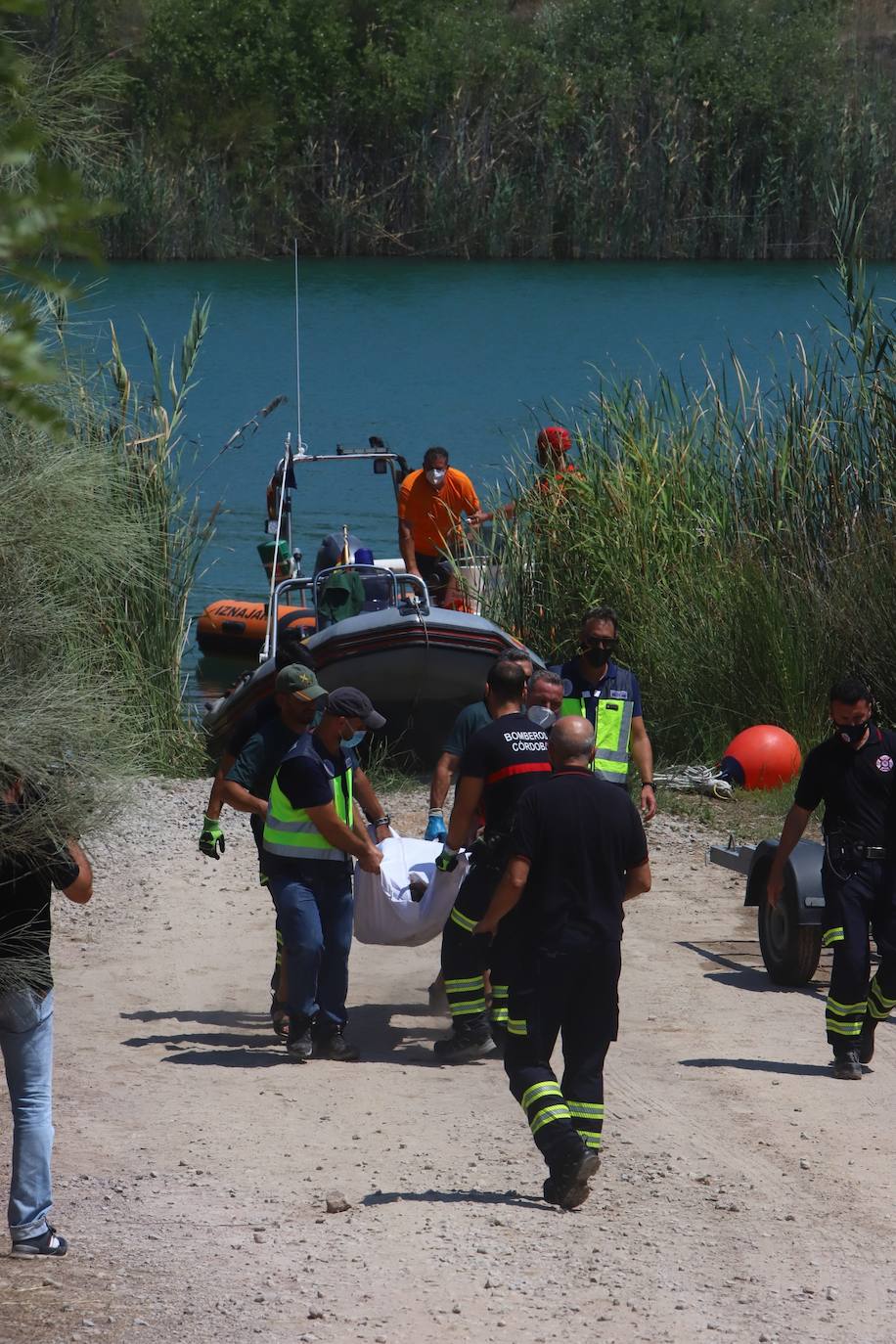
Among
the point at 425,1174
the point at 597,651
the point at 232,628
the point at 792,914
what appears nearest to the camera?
the point at 425,1174

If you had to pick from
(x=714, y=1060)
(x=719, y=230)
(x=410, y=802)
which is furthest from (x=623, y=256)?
(x=714, y=1060)

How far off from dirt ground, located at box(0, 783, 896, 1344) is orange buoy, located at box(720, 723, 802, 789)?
260cm

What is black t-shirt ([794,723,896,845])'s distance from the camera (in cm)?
678

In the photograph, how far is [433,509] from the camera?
13.6 metres

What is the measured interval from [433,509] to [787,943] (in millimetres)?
6387

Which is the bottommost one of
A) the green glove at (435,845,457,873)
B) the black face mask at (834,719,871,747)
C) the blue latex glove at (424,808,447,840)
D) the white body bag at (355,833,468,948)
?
the white body bag at (355,833,468,948)

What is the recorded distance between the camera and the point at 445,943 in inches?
274

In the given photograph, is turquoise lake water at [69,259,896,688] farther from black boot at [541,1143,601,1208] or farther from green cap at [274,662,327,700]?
black boot at [541,1143,601,1208]

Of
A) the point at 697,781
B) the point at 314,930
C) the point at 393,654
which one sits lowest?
the point at 697,781

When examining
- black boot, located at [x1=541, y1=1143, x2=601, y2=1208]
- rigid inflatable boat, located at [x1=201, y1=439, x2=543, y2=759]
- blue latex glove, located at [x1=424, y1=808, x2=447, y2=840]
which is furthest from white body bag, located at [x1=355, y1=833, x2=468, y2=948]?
rigid inflatable boat, located at [x1=201, y1=439, x2=543, y2=759]

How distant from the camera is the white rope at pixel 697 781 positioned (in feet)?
37.0

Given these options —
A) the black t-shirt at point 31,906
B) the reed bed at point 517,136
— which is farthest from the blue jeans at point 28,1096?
the reed bed at point 517,136

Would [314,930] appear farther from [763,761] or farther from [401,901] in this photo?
[763,761]

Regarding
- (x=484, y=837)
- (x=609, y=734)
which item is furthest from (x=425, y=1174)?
(x=609, y=734)
